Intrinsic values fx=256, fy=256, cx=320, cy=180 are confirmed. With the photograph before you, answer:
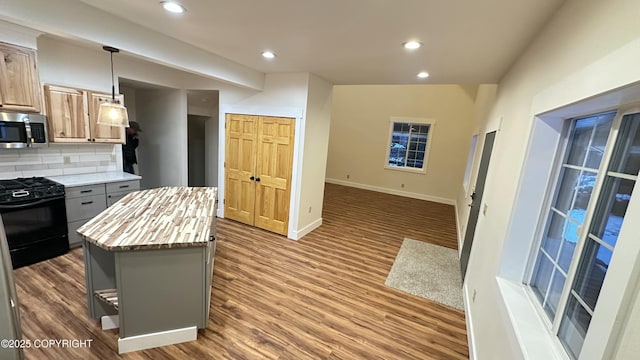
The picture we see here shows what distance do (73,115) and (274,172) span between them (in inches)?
105

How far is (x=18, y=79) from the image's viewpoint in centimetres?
260

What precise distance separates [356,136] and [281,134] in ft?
15.7

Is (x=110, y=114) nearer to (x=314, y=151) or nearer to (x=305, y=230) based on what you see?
(x=314, y=151)

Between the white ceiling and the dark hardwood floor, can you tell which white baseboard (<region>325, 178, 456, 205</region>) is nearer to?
the dark hardwood floor

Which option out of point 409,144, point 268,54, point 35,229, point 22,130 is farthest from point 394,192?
point 22,130

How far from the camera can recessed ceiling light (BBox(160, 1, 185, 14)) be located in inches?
74.2

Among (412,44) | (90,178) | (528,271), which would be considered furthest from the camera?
(90,178)

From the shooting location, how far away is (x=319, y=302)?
272cm

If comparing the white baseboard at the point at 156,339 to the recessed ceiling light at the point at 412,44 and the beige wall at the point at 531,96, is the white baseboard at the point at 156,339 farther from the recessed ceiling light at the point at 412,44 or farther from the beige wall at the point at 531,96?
the recessed ceiling light at the point at 412,44

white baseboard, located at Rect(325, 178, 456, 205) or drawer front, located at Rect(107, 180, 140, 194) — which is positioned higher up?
drawer front, located at Rect(107, 180, 140, 194)

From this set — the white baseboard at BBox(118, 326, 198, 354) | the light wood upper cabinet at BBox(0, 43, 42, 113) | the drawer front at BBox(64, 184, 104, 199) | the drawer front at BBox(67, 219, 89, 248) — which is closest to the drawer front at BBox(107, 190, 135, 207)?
the drawer front at BBox(64, 184, 104, 199)

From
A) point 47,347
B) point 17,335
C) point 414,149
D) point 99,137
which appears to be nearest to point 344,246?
point 47,347

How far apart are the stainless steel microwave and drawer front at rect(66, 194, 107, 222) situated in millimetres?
750

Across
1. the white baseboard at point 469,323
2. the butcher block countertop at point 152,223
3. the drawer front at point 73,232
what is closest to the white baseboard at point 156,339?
the butcher block countertop at point 152,223
